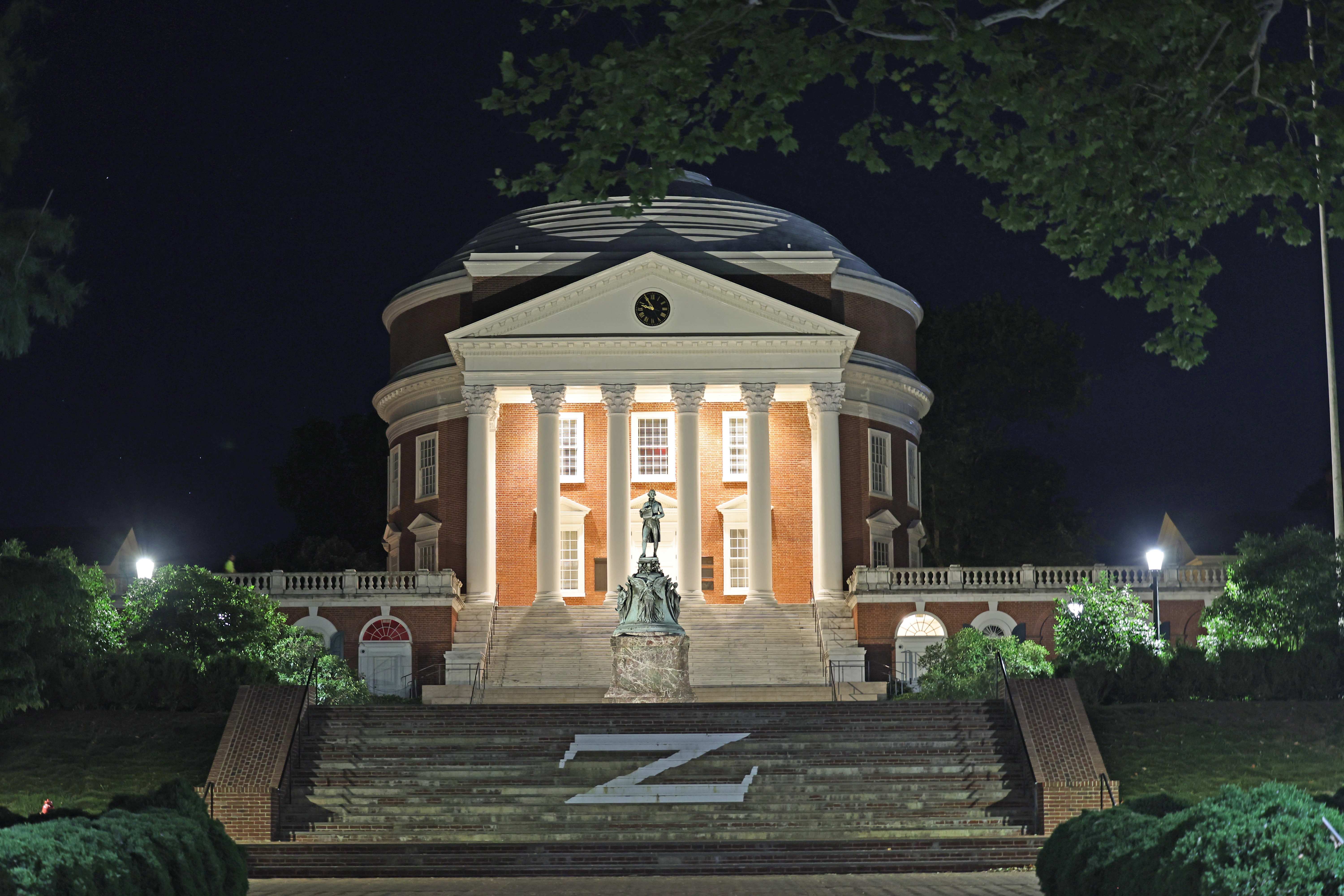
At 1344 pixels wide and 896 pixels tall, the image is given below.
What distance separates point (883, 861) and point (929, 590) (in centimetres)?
2600

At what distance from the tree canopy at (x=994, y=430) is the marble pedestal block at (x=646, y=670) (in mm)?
32969

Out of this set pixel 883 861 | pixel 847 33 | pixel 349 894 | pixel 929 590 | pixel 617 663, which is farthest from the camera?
pixel 929 590

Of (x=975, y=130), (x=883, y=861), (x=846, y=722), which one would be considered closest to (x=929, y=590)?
(x=846, y=722)

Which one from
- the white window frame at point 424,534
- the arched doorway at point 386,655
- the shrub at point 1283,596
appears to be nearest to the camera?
the shrub at point 1283,596

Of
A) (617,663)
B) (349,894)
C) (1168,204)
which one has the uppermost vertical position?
(1168,204)

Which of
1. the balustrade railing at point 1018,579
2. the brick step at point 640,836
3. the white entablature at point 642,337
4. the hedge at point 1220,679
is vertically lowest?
the brick step at point 640,836

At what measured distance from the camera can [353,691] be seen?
139 feet

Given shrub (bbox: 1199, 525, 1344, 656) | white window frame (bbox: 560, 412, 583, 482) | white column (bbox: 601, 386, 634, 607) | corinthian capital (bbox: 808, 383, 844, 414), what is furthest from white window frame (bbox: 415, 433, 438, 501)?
shrub (bbox: 1199, 525, 1344, 656)

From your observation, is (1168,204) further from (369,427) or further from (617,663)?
(369,427)

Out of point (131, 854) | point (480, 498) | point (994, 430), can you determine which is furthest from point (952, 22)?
point (994, 430)

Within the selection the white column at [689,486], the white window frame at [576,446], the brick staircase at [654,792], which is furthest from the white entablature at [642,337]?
the brick staircase at [654,792]

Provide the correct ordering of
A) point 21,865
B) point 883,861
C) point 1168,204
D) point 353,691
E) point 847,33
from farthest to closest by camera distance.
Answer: point 353,691
point 883,861
point 1168,204
point 847,33
point 21,865

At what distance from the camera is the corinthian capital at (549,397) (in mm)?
53688

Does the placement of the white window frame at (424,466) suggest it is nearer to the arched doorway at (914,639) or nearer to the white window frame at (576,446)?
the white window frame at (576,446)
